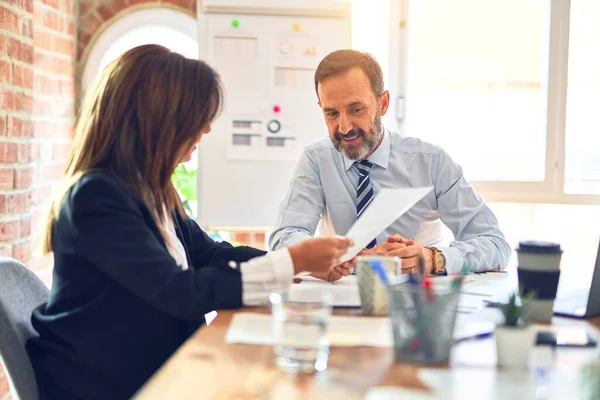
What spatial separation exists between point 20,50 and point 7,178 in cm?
44

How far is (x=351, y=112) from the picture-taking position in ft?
7.82

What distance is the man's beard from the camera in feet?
7.76

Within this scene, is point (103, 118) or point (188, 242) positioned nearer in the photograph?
point (103, 118)

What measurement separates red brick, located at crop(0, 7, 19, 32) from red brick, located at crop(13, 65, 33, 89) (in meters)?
0.13

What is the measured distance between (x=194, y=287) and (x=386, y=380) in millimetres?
473

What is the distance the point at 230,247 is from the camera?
1.94 m

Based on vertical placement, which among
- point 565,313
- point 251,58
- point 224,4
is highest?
point 224,4

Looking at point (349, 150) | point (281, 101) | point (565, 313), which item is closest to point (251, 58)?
point (281, 101)

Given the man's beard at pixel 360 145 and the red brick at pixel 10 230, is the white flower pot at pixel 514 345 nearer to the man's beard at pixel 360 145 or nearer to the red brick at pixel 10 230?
the man's beard at pixel 360 145

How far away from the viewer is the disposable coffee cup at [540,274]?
147 cm

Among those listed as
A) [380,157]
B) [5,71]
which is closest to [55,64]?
[5,71]

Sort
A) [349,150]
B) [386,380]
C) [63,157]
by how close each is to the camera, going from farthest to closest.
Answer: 1. [63,157]
2. [349,150]
3. [386,380]

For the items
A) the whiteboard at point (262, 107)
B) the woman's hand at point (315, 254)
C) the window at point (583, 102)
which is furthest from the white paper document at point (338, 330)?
the window at point (583, 102)

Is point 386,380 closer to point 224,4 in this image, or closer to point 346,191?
point 346,191
